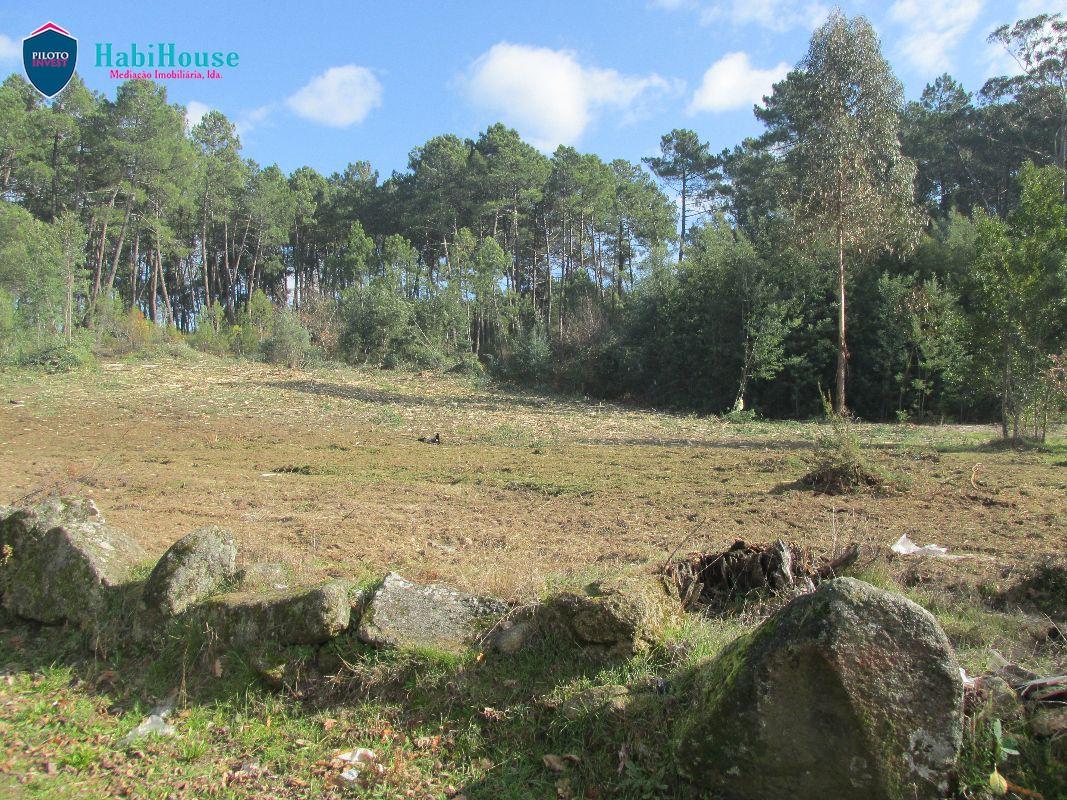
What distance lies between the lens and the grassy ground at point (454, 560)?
3053 millimetres

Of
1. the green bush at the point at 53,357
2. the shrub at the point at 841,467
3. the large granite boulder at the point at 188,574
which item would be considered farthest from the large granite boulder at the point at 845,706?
the green bush at the point at 53,357

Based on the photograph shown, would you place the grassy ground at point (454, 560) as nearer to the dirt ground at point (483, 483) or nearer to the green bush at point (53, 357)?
the dirt ground at point (483, 483)

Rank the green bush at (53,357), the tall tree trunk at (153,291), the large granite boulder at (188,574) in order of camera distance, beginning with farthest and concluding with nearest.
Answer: the tall tree trunk at (153,291), the green bush at (53,357), the large granite boulder at (188,574)

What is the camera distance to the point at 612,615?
3350 mm

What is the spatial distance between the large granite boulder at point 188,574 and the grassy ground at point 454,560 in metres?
0.30

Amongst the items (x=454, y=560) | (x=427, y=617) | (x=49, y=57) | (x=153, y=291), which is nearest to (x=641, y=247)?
(x=153, y=291)

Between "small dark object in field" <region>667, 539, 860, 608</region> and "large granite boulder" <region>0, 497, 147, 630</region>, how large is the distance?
147 inches

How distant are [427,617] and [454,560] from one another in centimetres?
236

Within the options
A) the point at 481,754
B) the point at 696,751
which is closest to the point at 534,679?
the point at 481,754

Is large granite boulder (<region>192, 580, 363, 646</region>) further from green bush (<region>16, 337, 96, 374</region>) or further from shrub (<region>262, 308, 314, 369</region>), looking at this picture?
shrub (<region>262, 308, 314, 369</region>)

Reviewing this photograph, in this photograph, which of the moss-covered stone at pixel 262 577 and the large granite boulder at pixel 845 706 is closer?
the large granite boulder at pixel 845 706

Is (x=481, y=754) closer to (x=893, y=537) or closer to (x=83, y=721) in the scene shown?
(x=83, y=721)

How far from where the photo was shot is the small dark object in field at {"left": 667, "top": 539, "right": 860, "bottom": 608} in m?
4.36

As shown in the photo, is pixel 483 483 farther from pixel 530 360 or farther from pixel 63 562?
pixel 530 360
